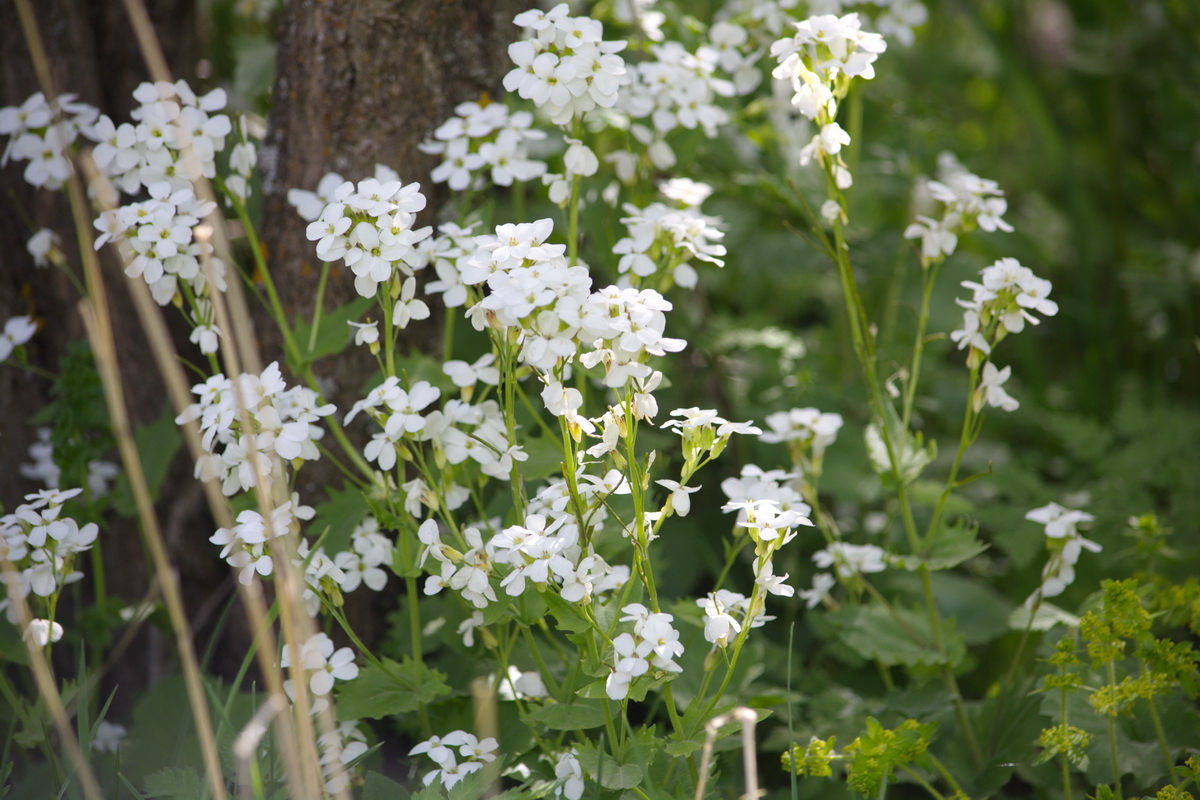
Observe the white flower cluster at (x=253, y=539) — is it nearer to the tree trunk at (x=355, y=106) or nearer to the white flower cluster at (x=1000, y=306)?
the tree trunk at (x=355, y=106)

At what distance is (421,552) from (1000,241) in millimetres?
2366

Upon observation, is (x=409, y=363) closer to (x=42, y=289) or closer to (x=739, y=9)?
(x=42, y=289)

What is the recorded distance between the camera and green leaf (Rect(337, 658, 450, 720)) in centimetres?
146

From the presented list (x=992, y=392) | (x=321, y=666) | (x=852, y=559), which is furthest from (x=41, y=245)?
(x=992, y=392)

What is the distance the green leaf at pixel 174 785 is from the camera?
133 centimetres

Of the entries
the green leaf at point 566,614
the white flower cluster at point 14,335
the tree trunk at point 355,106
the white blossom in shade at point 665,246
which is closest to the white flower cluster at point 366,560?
the green leaf at point 566,614

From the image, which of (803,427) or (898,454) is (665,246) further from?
(898,454)

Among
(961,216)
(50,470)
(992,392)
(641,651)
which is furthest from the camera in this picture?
(50,470)

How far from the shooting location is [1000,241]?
303cm

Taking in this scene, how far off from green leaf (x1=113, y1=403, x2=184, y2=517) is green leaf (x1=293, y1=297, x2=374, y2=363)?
452 mm

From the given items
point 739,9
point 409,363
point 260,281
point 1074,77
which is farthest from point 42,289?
point 1074,77

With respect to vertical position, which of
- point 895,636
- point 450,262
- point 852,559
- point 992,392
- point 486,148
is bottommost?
point 895,636

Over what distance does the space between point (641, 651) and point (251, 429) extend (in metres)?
0.63

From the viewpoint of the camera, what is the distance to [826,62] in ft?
4.81
